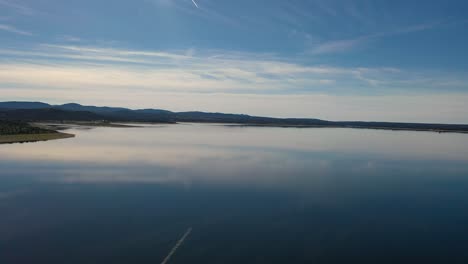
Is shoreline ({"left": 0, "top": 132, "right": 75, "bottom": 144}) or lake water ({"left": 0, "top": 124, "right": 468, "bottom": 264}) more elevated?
shoreline ({"left": 0, "top": 132, "right": 75, "bottom": 144})

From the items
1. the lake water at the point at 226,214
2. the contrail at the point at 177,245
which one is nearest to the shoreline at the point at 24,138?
the lake water at the point at 226,214

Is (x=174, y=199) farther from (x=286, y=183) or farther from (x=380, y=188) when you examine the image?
(x=380, y=188)

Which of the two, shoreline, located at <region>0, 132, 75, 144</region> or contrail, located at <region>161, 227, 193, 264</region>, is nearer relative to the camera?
contrail, located at <region>161, 227, 193, 264</region>

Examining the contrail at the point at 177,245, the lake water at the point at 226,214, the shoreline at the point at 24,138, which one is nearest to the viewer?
the contrail at the point at 177,245

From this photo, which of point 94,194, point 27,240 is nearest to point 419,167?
point 94,194

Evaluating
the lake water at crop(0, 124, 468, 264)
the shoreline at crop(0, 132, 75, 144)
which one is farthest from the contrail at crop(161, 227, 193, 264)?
the shoreline at crop(0, 132, 75, 144)

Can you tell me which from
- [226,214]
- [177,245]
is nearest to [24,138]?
[226,214]

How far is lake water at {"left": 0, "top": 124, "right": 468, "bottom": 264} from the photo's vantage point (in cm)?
898

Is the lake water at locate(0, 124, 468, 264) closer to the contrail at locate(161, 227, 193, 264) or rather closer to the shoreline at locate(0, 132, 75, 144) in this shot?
the contrail at locate(161, 227, 193, 264)

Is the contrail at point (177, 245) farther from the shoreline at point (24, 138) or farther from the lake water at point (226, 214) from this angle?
the shoreline at point (24, 138)

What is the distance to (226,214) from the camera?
12.0 metres

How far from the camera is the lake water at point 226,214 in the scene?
8984 mm

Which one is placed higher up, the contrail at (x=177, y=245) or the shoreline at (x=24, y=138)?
the shoreline at (x=24, y=138)

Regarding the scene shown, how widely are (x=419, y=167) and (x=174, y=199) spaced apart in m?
A: 18.7
